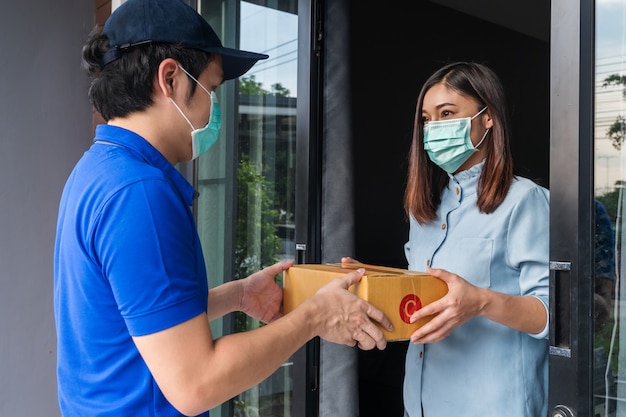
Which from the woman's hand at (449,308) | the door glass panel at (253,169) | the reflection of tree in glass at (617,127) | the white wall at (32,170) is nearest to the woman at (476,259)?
the woman's hand at (449,308)

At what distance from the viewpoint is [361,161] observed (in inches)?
168

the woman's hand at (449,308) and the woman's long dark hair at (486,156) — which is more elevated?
the woman's long dark hair at (486,156)

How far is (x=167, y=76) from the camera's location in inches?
48.9

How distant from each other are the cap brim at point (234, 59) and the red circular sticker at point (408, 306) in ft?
2.09

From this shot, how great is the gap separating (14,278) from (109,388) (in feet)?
7.20

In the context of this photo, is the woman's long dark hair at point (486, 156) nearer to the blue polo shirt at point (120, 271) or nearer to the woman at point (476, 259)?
the woman at point (476, 259)

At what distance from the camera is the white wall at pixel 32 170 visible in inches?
119

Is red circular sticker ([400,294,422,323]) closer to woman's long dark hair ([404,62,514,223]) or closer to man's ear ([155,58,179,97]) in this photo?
woman's long dark hair ([404,62,514,223])

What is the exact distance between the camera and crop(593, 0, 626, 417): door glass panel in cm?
123

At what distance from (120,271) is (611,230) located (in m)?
0.97

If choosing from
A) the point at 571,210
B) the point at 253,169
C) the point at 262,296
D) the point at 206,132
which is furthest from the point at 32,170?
the point at 571,210

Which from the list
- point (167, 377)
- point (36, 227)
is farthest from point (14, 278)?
point (167, 377)

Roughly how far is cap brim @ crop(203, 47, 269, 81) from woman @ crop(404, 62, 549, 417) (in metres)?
0.59

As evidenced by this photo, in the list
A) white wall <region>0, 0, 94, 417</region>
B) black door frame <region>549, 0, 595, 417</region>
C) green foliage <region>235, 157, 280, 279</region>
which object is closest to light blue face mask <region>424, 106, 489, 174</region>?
black door frame <region>549, 0, 595, 417</region>
